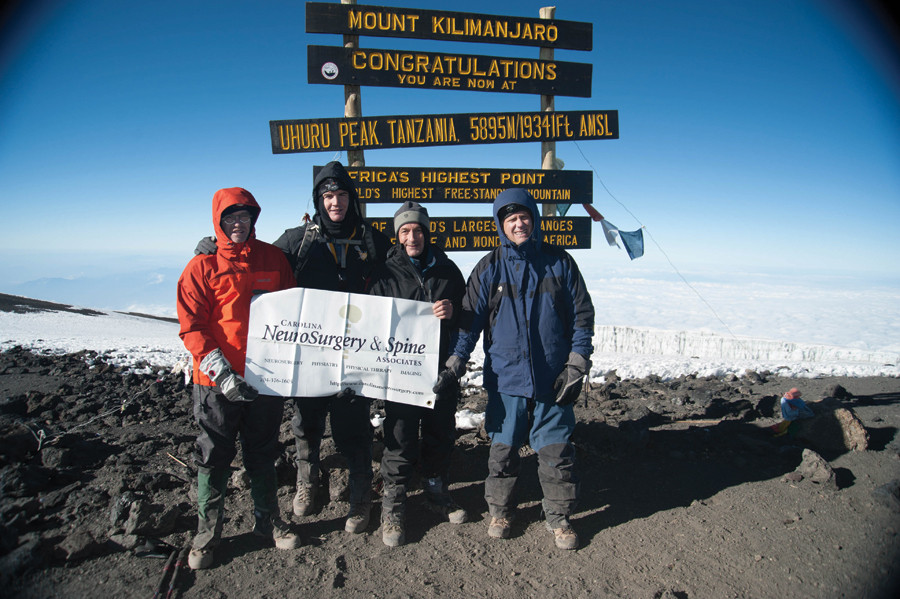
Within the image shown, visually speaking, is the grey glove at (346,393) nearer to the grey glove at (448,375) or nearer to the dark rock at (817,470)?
the grey glove at (448,375)

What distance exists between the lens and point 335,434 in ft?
11.2

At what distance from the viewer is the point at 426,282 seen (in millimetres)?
3361

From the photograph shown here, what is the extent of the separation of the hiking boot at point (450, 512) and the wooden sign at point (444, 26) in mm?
4989

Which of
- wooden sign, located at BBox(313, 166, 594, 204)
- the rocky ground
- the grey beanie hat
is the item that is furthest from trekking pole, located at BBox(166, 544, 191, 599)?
wooden sign, located at BBox(313, 166, 594, 204)

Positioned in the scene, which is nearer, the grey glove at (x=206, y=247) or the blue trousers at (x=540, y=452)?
the grey glove at (x=206, y=247)

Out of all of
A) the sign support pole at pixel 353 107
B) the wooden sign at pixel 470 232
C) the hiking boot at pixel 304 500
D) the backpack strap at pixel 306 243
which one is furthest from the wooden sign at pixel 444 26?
the hiking boot at pixel 304 500

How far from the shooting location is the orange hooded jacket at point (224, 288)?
2.85 metres

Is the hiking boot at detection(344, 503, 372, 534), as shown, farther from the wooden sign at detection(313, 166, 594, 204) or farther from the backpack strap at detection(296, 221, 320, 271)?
the wooden sign at detection(313, 166, 594, 204)

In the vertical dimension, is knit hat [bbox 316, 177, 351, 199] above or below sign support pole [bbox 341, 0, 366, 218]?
below

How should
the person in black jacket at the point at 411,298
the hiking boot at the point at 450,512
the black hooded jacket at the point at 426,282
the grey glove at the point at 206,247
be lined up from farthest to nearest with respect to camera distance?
the hiking boot at the point at 450,512, the black hooded jacket at the point at 426,282, the person in black jacket at the point at 411,298, the grey glove at the point at 206,247

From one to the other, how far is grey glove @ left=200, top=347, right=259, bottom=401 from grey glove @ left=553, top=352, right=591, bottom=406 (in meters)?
2.02

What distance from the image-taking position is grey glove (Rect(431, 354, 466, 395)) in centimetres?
331

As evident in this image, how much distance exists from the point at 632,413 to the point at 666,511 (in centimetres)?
209

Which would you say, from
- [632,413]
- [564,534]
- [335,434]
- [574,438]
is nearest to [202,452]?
[335,434]
